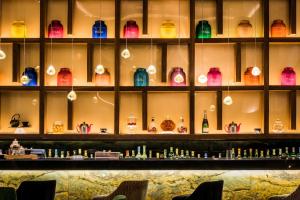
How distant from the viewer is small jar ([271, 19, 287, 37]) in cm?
772

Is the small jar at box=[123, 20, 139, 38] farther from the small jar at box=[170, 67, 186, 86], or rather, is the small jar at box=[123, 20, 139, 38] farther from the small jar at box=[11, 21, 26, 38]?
the small jar at box=[11, 21, 26, 38]

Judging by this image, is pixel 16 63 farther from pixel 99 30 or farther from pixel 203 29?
pixel 203 29

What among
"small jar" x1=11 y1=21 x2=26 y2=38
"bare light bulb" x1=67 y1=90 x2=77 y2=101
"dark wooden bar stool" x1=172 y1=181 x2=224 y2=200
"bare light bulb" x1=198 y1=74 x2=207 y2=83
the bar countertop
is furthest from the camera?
"small jar" x1=11 y1=21 x2=26 y2=38

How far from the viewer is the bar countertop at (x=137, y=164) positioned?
6.58 metres

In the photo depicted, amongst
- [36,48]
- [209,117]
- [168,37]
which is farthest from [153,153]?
[36,48]

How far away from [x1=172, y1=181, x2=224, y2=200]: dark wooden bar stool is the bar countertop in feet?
1.79

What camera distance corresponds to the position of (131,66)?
7.91 meters

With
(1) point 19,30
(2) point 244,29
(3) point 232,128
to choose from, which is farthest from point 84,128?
(2) point 244,29

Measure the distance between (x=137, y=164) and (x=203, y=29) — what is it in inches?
83.4

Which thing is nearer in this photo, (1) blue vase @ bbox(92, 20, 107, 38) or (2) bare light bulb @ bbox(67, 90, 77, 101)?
(2) bare light bulb @ bbox(67, 90, 77, 101)

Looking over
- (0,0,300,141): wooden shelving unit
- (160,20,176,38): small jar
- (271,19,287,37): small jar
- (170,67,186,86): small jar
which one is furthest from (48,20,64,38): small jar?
(271,19,287,37): small jar

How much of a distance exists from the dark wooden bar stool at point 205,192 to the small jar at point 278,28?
2484 millimetres

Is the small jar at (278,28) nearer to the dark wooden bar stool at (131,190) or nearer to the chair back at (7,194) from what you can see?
the dark wooden bar stool at (131,190)

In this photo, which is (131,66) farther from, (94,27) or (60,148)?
(60,148)
